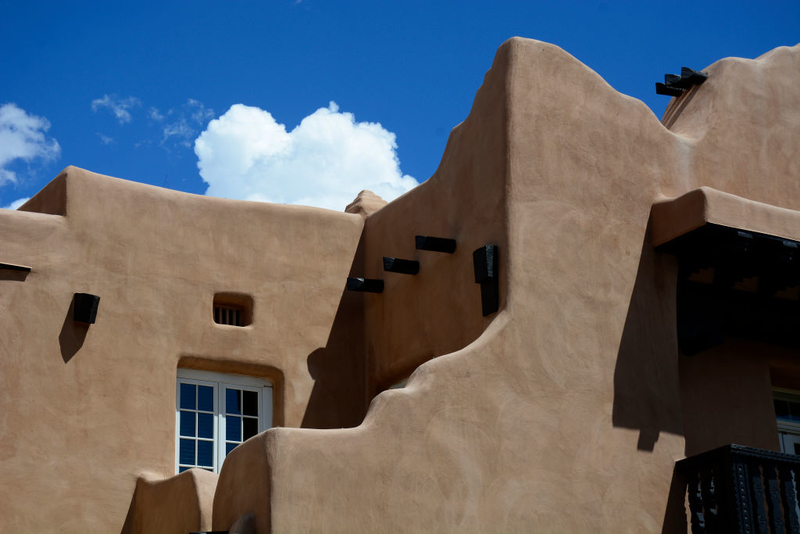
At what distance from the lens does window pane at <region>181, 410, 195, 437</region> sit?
1181 centimetres

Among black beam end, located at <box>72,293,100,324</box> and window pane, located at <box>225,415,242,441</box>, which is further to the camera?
window pane, located at <box>225,415,242,441</box>

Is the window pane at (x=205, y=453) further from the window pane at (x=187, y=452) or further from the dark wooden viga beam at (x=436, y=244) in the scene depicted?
the dark wooden viga beam at (x=436, y=244)

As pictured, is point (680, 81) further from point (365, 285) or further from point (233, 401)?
point (233, 401)

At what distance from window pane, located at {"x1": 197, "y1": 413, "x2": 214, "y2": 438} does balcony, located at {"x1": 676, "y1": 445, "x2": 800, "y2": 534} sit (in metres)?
4.99

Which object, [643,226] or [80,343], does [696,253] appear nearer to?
[643,226]

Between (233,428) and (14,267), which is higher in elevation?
(14,267)

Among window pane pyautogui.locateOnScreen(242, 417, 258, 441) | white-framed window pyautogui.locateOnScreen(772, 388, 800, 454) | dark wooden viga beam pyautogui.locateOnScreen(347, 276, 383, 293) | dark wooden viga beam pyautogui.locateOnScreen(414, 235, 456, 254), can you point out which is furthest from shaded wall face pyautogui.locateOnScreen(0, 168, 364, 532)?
white-framed window pyautogui.locateOnScreen(772, 388, 800, 454)

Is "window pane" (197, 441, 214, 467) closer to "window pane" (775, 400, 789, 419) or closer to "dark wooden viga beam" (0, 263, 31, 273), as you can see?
"dark wooden viga beam" (0, 263, 31, 273)

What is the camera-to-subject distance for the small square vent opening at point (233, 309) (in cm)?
1235

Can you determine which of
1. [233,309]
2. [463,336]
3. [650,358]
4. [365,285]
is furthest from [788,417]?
[233,309]

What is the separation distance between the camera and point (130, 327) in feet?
38.1

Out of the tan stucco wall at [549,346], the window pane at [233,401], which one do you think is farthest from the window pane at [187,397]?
the tan stucco wall at [549,346]

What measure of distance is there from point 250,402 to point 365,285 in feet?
6.09

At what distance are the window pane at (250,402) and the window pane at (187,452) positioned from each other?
723 millimetres
